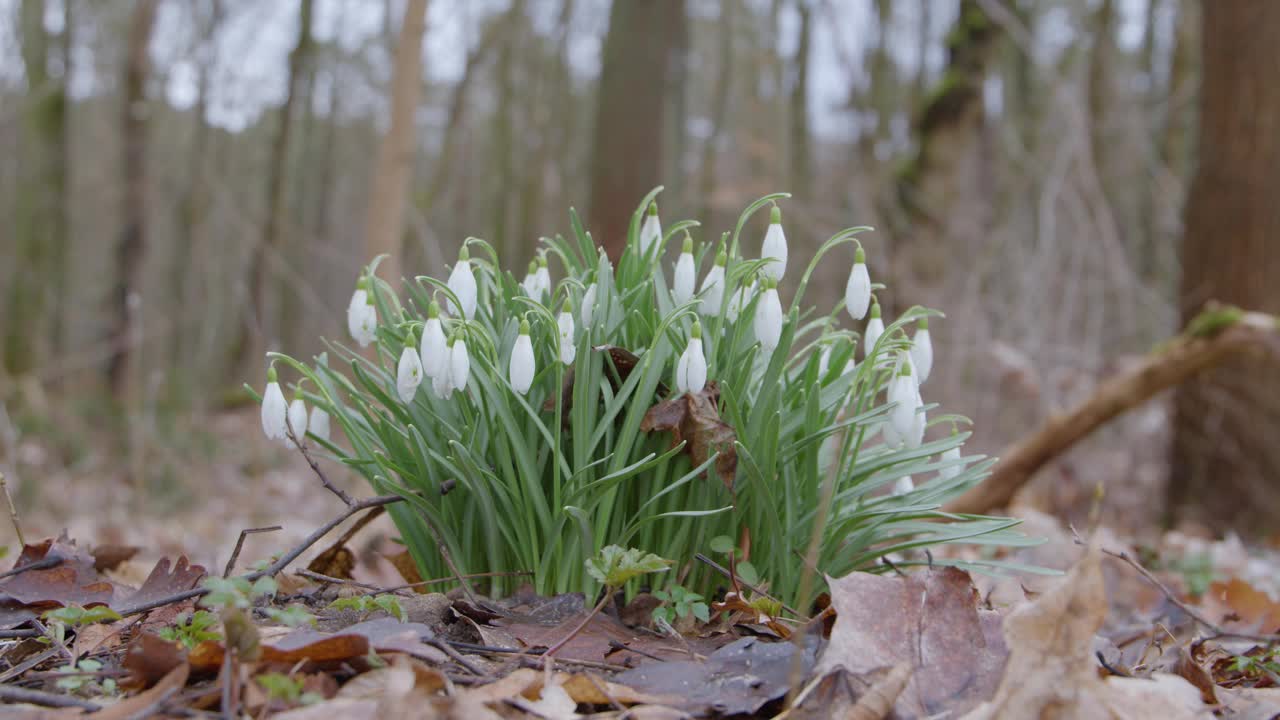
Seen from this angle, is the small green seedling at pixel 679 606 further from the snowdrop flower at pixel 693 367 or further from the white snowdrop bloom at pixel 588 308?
the white snowdrop bloom at pixel 588 308

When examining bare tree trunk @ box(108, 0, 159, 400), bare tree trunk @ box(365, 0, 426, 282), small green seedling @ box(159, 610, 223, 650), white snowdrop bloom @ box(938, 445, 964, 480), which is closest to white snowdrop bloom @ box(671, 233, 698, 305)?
white snowdrop bloom @ box(938, 445, 964, 480)

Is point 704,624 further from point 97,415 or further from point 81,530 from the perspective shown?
point 97,415

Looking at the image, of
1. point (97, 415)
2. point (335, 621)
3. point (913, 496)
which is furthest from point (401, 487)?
point (97, 415)

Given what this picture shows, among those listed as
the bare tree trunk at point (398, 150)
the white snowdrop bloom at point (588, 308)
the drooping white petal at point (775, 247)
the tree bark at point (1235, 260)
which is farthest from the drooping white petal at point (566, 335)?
the tree bark at point (1235, 260)

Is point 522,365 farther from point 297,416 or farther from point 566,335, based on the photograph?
Result: point 297,416

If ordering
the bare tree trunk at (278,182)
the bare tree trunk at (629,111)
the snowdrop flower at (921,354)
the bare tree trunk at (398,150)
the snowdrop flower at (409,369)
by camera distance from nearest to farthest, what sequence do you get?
the snowdrop flower at (409,369) < the snowdrop flower at (921,354) < the bare tree trunk at (398,150) < the bare tree trunk at (629,111) < the bare tree trunk at (278,182)

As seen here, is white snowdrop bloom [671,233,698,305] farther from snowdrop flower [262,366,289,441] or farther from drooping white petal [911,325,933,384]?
snowdrop flower [262,366,289,441]
